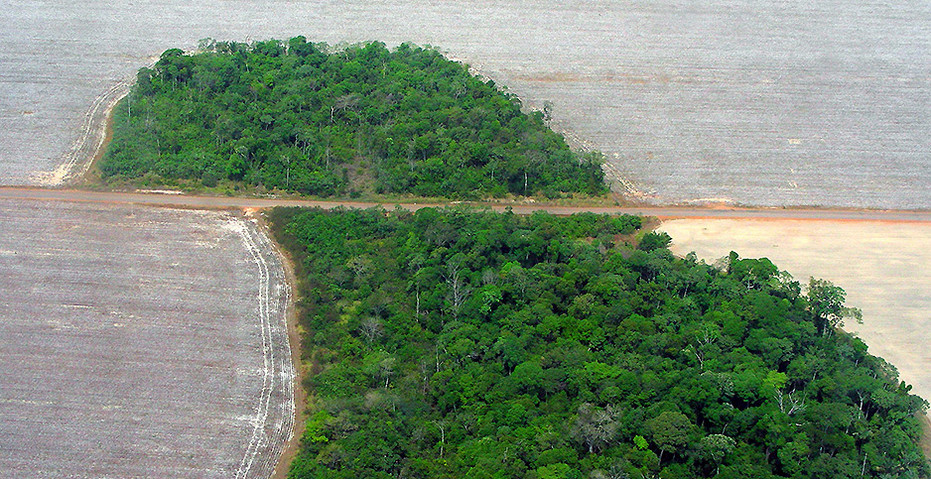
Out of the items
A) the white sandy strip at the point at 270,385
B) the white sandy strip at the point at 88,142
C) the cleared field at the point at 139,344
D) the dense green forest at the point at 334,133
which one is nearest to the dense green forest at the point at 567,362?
the white sandy strip at the point at 270,385

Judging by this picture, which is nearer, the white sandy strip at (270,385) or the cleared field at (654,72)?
the white sandy strip at (270,385)

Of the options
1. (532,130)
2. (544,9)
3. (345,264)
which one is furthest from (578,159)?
(544,9)

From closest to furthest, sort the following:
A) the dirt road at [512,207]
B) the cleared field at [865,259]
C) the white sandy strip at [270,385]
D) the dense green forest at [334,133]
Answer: the white sandy strip at [270,385]
the cleared field at [865,259]
the dirt road at [512,207]
the dense green forest at [334,133]

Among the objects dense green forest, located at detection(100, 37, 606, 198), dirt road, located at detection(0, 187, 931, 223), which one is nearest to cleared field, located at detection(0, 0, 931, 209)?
dirt road, located at detection(0, 187, 931, 223)

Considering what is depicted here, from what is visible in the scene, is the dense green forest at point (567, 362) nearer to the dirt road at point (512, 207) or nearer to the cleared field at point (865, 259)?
the cleared field at point (865, 259)

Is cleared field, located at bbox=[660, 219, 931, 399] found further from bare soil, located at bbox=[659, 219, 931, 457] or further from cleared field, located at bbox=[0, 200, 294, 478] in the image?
cleared field, located at bbox=[0, 200, 294, 478]

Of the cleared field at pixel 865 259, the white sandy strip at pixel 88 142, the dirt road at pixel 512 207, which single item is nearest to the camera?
the cleared field at pixel 865 259

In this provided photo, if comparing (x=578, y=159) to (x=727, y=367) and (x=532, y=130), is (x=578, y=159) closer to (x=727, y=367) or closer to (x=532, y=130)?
(x=532, y=130)
